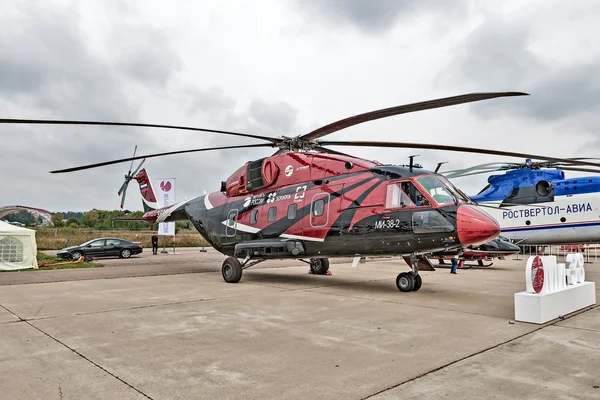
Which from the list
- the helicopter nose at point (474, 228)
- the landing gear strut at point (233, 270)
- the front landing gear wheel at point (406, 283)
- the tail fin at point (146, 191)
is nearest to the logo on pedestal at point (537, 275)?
the helicopter nose at point (474, 228)

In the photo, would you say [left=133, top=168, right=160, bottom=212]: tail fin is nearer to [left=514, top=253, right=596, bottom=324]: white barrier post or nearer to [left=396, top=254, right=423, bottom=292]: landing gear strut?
[left=396, top=254, right=423, bottom=292]: landing gear strut

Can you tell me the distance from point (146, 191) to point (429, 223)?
13691mm

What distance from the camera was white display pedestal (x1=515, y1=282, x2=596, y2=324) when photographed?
6.34 meters

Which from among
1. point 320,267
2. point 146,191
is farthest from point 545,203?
point 146,191

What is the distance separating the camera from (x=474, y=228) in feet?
26.5

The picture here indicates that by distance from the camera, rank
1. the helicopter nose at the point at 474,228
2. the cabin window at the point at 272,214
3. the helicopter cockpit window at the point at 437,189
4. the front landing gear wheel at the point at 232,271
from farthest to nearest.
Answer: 1. the front landing gear wheel at the point at 232,271
2. the cabin window at the point at 272,214
3. the helicopter cockpit window at the point at 437,189
4. the helicopter nose at the point at 474,228

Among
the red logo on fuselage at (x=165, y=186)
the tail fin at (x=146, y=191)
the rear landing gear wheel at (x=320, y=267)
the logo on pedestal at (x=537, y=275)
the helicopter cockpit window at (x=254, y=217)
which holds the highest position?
the red logo on fuselage at (x=165, y=186)

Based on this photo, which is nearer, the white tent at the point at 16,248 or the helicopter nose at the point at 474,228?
the helicopter nose at the point at 474,228

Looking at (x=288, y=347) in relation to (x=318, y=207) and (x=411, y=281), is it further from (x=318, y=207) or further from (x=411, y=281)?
(x=318, y=207)

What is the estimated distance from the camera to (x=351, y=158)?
1075 centimetres

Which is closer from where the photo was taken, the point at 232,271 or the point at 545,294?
the point at 545,294

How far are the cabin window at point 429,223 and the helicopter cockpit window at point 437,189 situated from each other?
12.9 inches

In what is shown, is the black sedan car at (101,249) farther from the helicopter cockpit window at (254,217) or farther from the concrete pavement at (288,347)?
the helicopter cockpit window at (254,217)

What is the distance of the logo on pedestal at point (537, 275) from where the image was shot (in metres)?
6.49
